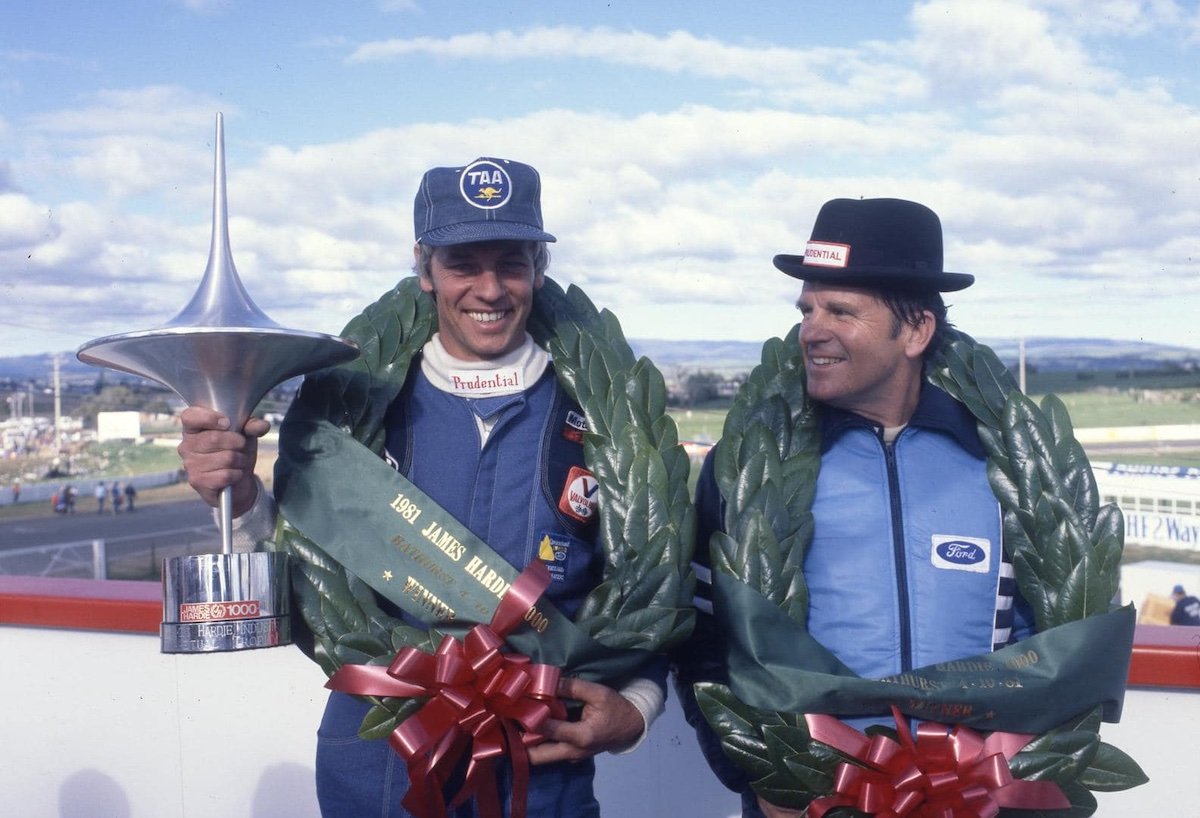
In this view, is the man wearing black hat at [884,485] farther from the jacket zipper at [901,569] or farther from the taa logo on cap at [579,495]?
the taa logo on cap at [579,495]

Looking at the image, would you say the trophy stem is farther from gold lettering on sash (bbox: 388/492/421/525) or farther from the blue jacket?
the blue jacket

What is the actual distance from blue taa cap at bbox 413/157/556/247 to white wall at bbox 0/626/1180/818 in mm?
1817

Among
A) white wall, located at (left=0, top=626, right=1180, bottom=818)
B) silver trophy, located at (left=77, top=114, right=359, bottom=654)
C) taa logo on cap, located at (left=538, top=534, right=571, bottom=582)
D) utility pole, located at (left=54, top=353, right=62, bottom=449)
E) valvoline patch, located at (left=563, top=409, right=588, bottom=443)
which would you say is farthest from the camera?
utility pole, located at (left=54, top=353, right=62, bottom=449)

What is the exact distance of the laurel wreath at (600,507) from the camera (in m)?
2.43

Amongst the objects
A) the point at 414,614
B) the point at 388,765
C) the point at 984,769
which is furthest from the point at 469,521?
the point at 984,769

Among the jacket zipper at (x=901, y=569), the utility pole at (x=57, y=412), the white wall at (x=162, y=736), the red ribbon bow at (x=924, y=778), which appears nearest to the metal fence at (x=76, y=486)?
the utility pole at (x=57, y=412)

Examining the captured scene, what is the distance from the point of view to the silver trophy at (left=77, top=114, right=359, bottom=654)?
2.12 m

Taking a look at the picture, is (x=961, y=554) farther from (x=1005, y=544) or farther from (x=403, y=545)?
(x=403, y=545)

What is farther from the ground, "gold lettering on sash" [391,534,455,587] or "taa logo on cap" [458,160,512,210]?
"taa logo on cap" [458,160,512,210]

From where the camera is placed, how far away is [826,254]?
264 centimetres

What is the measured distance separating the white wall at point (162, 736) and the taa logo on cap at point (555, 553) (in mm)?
1276

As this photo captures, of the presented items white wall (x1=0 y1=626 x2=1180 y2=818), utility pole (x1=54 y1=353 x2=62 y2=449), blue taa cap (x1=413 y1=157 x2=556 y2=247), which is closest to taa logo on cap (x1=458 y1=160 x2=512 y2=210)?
blue taa cap (x1=413 y1=157 x2=556 y2=247)

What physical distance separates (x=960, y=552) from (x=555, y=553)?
2.95ft

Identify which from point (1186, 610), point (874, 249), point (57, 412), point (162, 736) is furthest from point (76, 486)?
point (874, 249)
